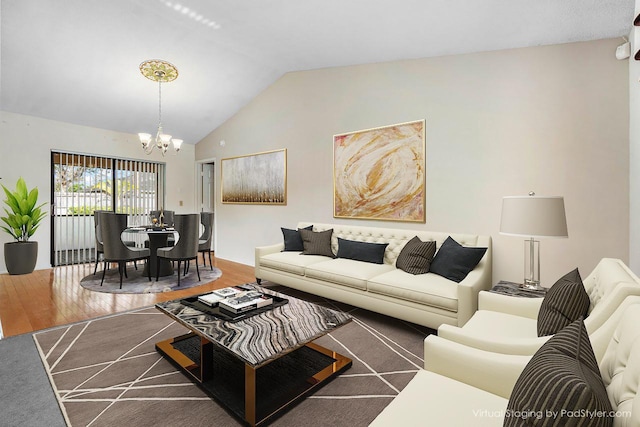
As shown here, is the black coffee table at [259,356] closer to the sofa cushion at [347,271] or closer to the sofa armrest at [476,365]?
the sofa armrest at [476,365]

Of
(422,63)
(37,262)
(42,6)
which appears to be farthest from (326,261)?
(37,262)

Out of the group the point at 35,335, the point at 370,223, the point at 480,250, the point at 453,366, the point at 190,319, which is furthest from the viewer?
the point at 370,223

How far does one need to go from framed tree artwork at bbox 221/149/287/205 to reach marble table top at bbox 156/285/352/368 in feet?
10.2

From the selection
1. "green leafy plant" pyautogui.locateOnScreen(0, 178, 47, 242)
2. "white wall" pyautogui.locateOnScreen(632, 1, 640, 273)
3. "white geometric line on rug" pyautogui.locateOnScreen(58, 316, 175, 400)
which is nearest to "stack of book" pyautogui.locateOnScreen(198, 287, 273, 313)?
"white geometric line on rug" pyautogui.locateOnScreen(58, 316, 175, 400)

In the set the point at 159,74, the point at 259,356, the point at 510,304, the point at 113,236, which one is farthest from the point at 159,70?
the point at 510,304

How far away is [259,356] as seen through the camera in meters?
1.62

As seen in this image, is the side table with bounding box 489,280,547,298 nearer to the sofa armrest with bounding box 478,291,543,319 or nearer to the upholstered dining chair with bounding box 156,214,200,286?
the sofa armrest with bounding box 478,291,543,319

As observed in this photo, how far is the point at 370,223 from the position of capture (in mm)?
4184

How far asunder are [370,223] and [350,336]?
70.2 inches

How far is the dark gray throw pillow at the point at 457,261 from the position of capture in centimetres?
291

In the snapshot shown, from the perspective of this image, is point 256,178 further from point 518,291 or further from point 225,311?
point 518,291

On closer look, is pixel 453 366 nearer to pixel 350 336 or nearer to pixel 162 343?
pixel 350 336

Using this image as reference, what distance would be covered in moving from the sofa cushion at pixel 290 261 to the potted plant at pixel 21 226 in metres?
3.83

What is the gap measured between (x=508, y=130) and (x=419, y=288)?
1867mm
